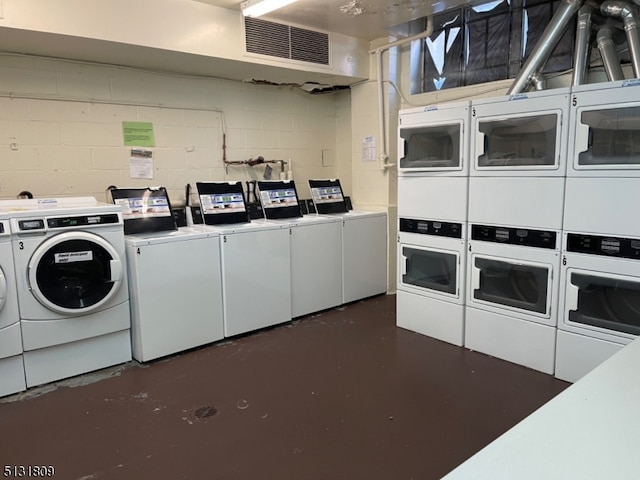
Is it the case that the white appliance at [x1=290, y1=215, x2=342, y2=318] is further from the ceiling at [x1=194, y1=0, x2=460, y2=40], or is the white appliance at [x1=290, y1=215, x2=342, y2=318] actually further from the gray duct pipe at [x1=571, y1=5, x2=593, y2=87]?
the gray duct pipe at [x1=571, y1=5, x2=593, y2=87]

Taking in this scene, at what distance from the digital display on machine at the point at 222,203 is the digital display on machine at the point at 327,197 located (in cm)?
90

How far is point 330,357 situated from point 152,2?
2.98m

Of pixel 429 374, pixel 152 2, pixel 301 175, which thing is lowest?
pixel 429 374

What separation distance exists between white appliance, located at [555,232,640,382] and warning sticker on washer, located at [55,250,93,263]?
3228 millimetres

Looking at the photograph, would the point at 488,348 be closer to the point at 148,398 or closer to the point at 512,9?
the point at 148,398

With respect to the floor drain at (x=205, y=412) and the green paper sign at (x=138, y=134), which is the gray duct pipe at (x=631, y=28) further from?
the green paper sign at (x=138, y=134)

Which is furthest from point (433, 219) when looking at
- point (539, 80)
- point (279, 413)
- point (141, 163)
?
point (141, 163)

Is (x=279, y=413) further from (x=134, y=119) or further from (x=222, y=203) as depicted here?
(x=134, y=119)

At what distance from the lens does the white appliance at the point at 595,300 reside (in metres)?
2.72

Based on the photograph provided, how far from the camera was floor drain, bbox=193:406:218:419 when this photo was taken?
264 cm

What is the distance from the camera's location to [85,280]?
3100 millimetres

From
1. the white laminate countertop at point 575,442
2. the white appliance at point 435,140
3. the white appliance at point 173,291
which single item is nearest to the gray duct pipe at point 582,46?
the white appliance at point 435,140

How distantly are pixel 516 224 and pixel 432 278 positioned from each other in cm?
93

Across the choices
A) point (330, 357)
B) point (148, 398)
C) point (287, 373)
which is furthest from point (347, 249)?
point (148, 398)
